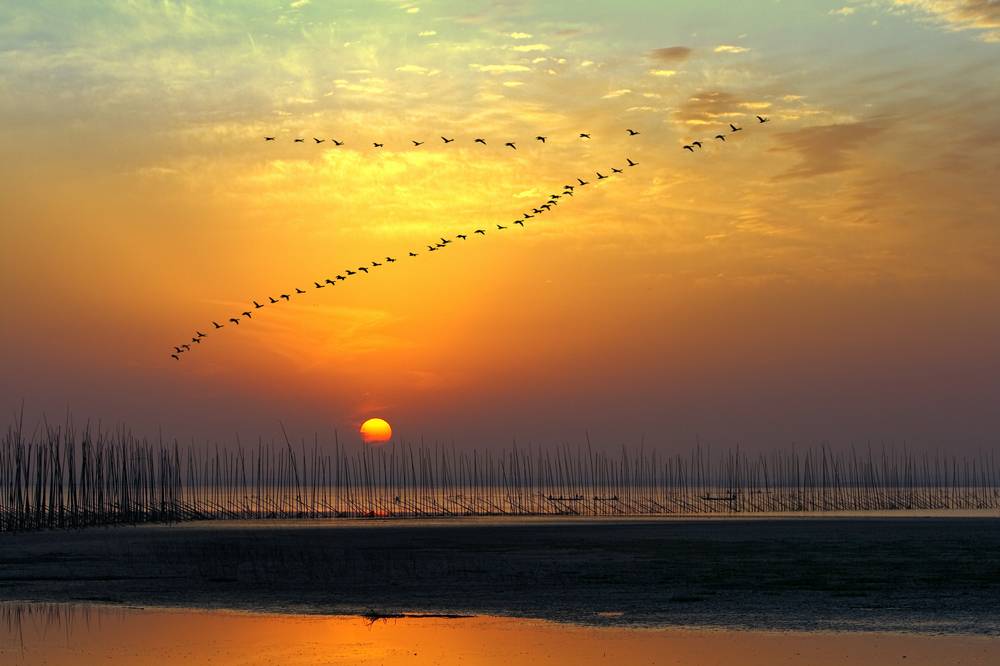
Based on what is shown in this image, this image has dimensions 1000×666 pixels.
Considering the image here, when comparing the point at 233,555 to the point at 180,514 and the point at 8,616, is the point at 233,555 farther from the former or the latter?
the point at 180,514

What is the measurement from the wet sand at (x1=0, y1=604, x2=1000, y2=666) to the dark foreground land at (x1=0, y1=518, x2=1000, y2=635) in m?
2.21

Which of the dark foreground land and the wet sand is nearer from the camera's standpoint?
the wet sand

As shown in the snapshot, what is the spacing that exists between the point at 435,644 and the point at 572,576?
15979mm

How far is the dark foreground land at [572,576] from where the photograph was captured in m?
32.6

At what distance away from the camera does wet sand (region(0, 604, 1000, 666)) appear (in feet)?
81.0

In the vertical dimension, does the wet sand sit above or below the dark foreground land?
above

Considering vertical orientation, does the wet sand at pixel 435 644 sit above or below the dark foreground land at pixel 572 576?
above

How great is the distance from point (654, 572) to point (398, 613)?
45.0 ft

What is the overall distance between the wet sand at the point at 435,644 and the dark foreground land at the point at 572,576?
2.21 meters

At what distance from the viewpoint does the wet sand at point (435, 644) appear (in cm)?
2470

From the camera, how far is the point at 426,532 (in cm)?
7875

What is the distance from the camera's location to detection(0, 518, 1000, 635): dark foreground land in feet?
107

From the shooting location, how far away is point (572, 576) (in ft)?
140

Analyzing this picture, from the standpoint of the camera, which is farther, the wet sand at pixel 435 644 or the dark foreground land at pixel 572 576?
the dark foreground land at pixel 572 576
